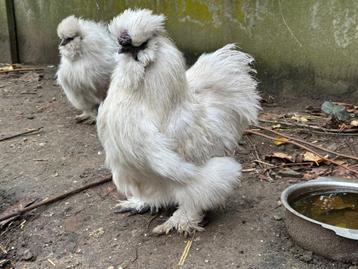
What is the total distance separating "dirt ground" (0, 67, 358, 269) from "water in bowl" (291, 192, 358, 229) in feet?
0.64

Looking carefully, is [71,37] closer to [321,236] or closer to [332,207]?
[332,207]

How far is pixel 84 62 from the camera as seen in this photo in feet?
15.9

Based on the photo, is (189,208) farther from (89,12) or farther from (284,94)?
(89,12)

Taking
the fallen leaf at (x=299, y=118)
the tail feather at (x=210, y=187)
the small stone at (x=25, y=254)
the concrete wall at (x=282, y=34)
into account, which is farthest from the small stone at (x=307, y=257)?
the concrete wall at (x=282, y=34)

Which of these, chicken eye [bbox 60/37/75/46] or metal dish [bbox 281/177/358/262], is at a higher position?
chicken eye [bbox 60/37/75/46]

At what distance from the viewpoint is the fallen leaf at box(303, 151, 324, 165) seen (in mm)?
3854

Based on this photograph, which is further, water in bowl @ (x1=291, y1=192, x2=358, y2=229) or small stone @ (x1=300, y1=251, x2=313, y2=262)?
water in bowl @ (x1=291, y1=192, x2=358, y2=229)

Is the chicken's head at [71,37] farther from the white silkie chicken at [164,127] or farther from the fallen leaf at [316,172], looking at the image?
the fallen leaf at [316,172]

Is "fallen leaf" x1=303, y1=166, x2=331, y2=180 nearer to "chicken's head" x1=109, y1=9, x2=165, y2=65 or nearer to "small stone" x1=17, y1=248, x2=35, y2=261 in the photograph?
"chicken's head" x1=109, y1=9, x2=165, y2=65

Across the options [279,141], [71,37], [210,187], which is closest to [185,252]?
[210,187]

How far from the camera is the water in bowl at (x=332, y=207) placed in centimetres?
284

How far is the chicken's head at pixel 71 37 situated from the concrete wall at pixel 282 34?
3.67ft

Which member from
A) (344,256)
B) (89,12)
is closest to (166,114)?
(344,256)

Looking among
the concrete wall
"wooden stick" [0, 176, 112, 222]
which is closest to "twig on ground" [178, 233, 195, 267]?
"wooden stick" [0, 176, 112, 222]
